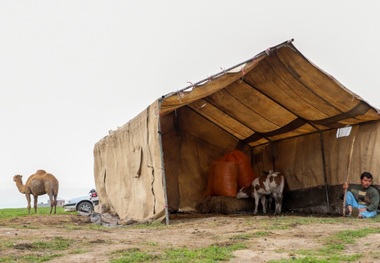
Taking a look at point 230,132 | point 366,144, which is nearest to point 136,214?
point 230,132

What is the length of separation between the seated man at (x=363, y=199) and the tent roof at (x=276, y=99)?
1.41m

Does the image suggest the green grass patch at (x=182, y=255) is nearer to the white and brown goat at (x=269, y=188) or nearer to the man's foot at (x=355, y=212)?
the man's foot at (x=355, y=212)

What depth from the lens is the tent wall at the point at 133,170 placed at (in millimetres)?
9555

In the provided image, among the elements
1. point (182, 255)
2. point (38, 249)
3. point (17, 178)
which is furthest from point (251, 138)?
point (17, 178)

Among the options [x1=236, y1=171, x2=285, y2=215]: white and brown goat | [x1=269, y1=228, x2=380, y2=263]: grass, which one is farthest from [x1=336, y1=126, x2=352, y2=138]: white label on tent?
[x1=269, y1=228, x2=380, y2=263]: grass

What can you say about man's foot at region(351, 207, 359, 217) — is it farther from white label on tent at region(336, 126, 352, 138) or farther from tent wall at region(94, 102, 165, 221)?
tent wall at region(94, 102, 165, 221)

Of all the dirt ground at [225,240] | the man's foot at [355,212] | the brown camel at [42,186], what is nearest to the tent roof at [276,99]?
the man's foot at [355,212]

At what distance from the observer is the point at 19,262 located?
5203 millimetres

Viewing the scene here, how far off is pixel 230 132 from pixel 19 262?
934 cm

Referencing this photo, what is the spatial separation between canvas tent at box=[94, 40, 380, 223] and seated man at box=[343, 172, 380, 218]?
388mm

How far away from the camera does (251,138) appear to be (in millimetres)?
13719

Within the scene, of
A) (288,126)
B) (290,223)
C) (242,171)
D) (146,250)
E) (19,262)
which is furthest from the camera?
(242,171)

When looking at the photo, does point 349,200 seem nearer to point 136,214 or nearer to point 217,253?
point 136,214

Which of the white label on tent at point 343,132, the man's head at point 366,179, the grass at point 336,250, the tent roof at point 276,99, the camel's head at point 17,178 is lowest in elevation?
the grass at point 336,250
